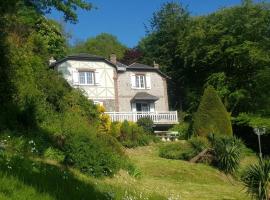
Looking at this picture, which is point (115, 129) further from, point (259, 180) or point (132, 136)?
point (259, 180)

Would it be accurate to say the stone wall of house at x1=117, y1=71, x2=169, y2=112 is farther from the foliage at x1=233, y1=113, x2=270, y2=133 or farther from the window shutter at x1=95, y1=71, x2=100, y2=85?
the foliage at x1=233, y1=113, x2=270, y2=133

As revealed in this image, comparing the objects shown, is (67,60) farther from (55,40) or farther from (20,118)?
(20,118)

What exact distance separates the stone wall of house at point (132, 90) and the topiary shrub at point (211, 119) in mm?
16434

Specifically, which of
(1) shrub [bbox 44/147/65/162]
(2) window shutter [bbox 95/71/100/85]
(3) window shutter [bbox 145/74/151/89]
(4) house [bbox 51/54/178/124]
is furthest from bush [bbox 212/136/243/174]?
(3) window shutter [bbox 145/74/151/89]

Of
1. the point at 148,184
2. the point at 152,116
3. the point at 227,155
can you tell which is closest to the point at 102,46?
the point at 152,116

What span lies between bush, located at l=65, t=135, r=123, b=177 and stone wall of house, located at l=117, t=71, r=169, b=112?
33727mm

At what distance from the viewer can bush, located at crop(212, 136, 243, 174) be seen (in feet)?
79.9

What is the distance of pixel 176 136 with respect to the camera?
118 ft

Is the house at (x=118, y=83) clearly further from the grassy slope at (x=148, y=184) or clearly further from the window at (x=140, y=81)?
the grassy slope at (x=148, y=184)

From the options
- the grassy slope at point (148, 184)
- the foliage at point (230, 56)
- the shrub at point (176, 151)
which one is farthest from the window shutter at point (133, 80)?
the shrub at point (176, 151)

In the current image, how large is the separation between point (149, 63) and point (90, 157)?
48748mm

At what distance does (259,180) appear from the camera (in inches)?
588

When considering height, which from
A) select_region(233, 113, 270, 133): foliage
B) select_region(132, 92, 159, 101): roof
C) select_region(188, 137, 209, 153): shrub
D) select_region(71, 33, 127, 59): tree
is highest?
select_region(71, 33, 127, 59): tree

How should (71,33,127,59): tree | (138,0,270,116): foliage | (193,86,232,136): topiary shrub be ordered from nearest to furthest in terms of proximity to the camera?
(193,86,232,136): topiary shrub, (138,0,270,116): foliage, (71,33,127,59): tree
